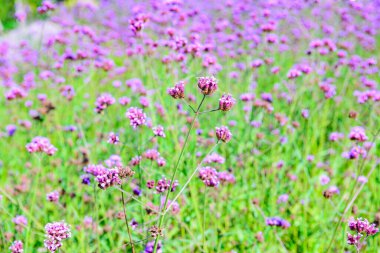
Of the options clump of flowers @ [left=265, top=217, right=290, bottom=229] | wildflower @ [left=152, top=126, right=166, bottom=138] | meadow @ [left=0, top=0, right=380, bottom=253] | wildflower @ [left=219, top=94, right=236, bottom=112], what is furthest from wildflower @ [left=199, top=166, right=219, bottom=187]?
clump of flowers @ [left=265, top=217, right=290, bottom=229]

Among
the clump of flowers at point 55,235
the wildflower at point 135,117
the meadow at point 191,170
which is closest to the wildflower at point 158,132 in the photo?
the meadow at point 191,170

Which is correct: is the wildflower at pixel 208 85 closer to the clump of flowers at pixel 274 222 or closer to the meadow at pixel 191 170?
the meadow at pixel 191 170

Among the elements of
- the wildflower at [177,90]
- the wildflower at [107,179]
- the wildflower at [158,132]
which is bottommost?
the wildflower at [158,132]

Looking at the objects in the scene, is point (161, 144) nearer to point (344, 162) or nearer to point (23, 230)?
point (23, 230)

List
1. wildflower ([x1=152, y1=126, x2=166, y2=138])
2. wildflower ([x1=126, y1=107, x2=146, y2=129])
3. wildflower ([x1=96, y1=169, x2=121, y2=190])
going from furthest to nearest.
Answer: wildflower ([x1=152, y1=126, x2=166, y2=138]) → wildflower ([x1=126, y1=107, x2=146, y2=129]) → wildflower ([x1=96, y1=169, x2=121, y2=190])

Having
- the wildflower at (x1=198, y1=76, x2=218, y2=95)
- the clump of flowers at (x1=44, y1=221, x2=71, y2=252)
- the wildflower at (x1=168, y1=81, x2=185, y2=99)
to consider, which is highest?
the wildflower at (x1=198, y1=76, x2=218, y2=95)

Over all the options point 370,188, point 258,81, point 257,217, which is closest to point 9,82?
point 258,81

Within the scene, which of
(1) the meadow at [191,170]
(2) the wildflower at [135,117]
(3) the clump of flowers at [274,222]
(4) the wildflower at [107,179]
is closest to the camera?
(4) the wildflower at [107,179]

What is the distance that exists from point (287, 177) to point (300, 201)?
0.44 meters

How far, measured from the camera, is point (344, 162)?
3.79m

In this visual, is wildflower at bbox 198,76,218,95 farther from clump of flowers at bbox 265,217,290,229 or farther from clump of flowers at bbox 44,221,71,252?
clump of flowers at bbox 265,217,290,229

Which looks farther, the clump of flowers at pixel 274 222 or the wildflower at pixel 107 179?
the clump of flowers at pixel 274 222

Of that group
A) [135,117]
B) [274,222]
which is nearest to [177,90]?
[135,117]

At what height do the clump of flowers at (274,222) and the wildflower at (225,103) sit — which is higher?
the wildflower at (225,103)
